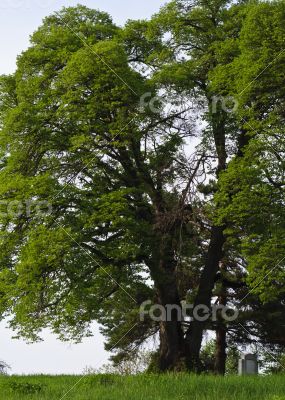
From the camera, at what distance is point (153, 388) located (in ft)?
43.1

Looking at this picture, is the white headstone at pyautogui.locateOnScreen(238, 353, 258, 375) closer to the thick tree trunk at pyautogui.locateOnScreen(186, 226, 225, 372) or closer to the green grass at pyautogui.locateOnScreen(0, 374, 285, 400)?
the thick tree trunk at pyautogui.locateOnScreen(186, 226, 225, 372)

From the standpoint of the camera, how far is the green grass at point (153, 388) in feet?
40.7

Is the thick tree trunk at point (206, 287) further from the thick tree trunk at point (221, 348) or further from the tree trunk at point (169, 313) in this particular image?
the thick tree trunk at point (221, 348)

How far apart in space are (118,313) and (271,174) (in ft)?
39.4

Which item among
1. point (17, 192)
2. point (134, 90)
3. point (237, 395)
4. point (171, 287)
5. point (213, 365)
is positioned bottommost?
point (237, 395)

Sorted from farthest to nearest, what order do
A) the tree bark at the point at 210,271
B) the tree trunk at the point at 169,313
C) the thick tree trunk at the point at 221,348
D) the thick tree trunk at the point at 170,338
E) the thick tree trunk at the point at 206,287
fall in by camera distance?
the thick tree trunk at the point at 221,348
the thick tree trunk at the point at 206,287
the tree bark at the point at 210,271
the thick tree trunk at the point at 170,338
the tree trunk at the point at 169,313

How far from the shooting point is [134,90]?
64.1ft

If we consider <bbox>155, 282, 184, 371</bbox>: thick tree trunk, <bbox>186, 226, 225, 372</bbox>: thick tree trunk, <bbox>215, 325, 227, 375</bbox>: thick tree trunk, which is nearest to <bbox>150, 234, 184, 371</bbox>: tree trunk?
<bbox>155, 282, 184, 371</bbox>: thick tree trunk

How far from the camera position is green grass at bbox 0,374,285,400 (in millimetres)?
12414

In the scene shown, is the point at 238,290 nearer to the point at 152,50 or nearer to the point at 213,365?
the point at 213,365

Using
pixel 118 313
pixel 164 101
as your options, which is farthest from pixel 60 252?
pixel 118 313

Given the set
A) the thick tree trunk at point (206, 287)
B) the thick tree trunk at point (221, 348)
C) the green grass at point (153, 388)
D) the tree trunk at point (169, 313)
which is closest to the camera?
the green grass at point (153, 388)

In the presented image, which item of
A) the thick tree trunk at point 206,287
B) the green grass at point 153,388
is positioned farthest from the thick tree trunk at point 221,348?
the green grass at point 153,388

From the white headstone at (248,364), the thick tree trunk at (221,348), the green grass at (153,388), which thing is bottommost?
the green grass at (153,388)
